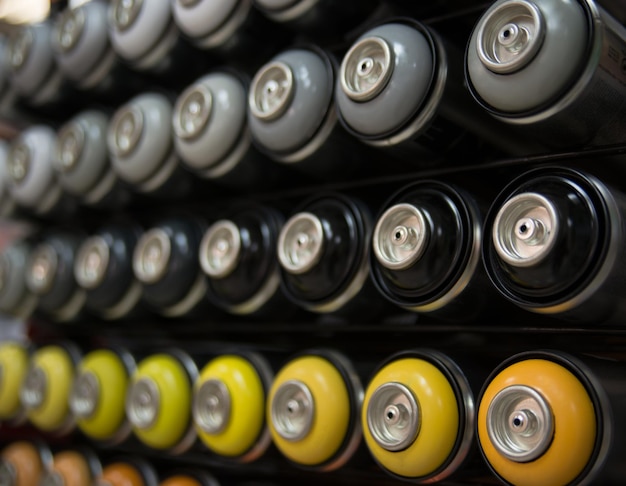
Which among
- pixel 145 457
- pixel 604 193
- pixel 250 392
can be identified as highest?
pixel 604 193

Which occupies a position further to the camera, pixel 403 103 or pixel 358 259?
pixel 358 259

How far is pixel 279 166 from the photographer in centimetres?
143

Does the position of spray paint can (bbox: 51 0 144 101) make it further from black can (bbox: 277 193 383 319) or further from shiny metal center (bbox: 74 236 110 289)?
black can (bbox: 277 193 383 319)

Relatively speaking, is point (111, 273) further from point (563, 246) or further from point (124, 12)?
point (563, 246)

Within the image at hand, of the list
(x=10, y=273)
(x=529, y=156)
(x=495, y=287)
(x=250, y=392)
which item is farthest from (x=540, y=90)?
(x=10, y=273)

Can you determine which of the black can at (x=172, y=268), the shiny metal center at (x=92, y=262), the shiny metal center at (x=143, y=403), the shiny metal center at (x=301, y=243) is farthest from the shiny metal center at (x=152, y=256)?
the shiny metal center at (x=301, y=243)

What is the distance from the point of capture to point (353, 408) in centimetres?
121

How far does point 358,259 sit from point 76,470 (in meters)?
1.02

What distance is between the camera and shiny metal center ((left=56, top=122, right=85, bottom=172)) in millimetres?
1702

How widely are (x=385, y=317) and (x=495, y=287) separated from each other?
12.1 inches

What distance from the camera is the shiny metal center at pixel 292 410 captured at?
1.20m

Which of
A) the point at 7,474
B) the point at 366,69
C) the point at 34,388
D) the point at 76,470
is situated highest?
the point at 366,69

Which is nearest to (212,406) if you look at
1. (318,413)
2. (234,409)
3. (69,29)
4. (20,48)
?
(234,409)

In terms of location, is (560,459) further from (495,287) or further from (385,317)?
(385,317)
